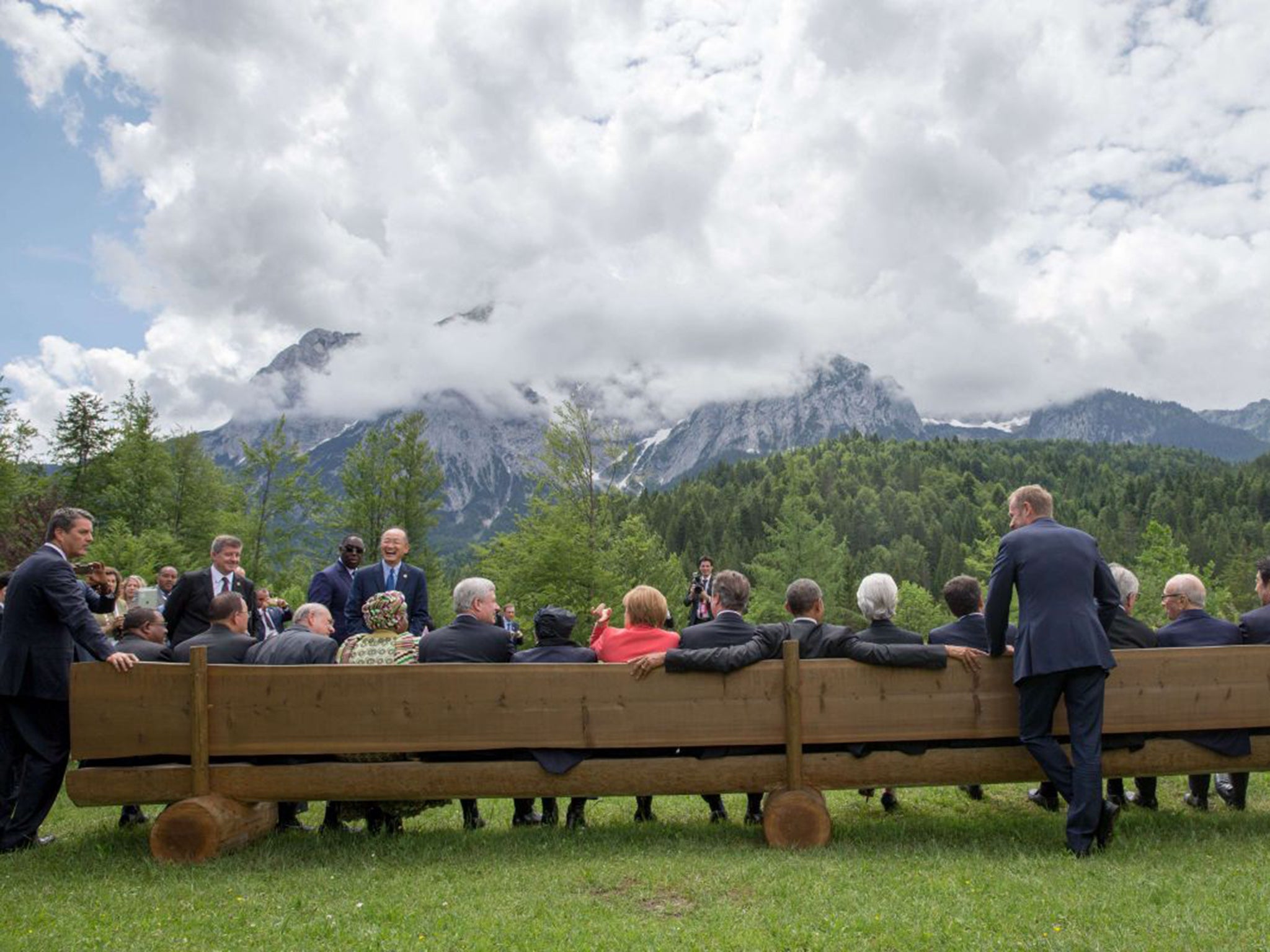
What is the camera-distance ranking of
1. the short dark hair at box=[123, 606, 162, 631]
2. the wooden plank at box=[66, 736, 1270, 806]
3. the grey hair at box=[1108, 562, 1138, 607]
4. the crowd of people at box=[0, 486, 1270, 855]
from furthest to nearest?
1. the short dark hair at box=[123, 606, 162, 631]
2. the grey hair at box=[1108, 562, 1138, 607]
3. the wooden plank at box=[66, 736, 1270, 806]
4. the crowd of people at box=[0, 486, 1270, 855]

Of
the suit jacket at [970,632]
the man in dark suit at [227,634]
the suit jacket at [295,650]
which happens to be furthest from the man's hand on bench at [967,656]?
the man in dark suit at [227,634]

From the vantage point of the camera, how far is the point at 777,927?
4219 mm

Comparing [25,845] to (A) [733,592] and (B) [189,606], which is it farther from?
(A) [733,592]

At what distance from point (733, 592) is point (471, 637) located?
6.01 feet

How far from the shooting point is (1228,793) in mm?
7105

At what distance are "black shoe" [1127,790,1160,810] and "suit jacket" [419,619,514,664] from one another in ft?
16.3

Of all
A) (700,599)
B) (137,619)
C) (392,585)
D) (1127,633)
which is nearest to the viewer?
(1127,633)

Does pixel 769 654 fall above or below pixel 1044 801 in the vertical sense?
above

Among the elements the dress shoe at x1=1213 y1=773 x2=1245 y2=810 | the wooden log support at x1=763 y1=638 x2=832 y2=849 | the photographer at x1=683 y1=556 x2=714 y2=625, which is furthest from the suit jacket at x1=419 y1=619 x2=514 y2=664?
the photographer at x1=683 y1=556 x2=714 y2=625

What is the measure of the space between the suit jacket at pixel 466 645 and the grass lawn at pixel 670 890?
120 cm

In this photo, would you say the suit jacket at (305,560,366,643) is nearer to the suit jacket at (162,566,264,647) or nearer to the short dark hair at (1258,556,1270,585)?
the suit jacket at (162,566,264,647)

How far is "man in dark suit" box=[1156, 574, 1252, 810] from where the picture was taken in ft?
21.7

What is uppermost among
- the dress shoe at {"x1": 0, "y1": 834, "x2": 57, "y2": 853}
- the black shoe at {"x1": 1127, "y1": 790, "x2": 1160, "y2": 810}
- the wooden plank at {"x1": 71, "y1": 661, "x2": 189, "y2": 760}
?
the wooden plank at {"x1": 71, "y1": 661, "x2": 189, "y2": 760}

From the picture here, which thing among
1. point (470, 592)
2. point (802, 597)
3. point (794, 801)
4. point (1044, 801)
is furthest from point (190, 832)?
point (1044, 801)
